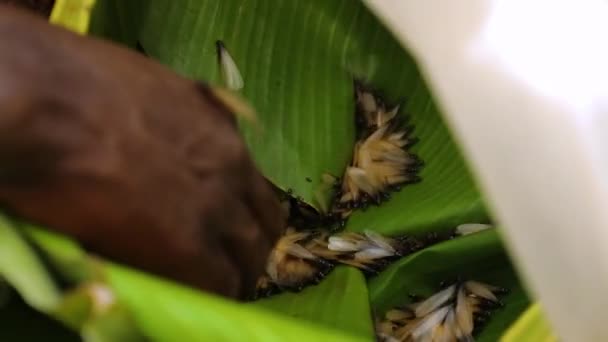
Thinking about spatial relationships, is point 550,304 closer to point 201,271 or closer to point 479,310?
point 201,271

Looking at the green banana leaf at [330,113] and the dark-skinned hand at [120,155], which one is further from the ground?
the dark-skinned hand at [120,155]

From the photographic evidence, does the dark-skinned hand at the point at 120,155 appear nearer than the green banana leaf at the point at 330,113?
Yes

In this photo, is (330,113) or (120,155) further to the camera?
(330,113)

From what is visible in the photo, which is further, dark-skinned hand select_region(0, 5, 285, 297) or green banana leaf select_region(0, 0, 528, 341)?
green banana leaf select_region(0, 0, 528, 341)

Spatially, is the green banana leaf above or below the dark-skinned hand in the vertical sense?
below
